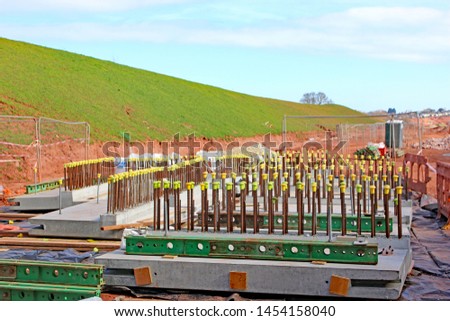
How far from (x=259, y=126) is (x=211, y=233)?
6346 centimetres

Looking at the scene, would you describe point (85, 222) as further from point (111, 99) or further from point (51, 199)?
point (111, 99)

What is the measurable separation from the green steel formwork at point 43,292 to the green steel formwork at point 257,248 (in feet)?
4.85

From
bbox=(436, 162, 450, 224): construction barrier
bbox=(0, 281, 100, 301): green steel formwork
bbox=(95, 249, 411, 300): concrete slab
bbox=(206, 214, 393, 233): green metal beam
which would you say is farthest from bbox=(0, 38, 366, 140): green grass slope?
bbox=(0, 281, 100, 301): green steel formwork

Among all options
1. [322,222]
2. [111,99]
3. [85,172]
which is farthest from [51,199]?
[111,99]

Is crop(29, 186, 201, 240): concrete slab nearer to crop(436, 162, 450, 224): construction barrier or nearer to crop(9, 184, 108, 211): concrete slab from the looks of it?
crop(9, 184, 108, 211): concrete slab

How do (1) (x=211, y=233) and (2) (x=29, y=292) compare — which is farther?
(1) (x=211, y=233)

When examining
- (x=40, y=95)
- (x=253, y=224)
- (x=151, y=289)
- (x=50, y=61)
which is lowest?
(x=151, y=289)

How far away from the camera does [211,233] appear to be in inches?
397

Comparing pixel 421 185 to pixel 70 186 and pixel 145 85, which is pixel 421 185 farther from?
pixel 145 85

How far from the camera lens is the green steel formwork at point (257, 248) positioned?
8.20 m

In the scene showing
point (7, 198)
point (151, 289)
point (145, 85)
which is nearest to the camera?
point (151, 289)

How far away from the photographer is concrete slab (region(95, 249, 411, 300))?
802cm

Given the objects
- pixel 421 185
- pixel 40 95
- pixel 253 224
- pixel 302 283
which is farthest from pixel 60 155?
pixel 302 283

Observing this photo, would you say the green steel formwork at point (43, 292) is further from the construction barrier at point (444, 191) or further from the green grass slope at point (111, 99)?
the green grass slope at point (111, 99)
